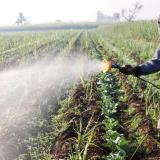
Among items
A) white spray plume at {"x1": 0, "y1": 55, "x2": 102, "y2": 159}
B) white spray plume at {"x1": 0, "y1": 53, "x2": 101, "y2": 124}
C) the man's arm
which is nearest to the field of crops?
white spray plume at {"x1": 0, "y1": 55, "x2": 102, "y2": 159}

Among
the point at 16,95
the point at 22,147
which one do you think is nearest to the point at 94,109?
the point at 22,147

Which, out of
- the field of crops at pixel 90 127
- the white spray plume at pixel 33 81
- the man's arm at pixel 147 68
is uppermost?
the man's arm at pixel 147 68

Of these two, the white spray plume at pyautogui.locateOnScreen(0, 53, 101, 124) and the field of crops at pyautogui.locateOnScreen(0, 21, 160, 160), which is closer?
the field of crops at pyautogui.locateOnScreen(0, 21, 160, 160)

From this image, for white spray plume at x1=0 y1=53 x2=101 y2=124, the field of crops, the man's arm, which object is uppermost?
the man's arm

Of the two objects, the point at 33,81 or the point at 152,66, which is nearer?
the point at 152,66

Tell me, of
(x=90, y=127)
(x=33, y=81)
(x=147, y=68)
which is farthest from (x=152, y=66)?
(x=33, y=81)

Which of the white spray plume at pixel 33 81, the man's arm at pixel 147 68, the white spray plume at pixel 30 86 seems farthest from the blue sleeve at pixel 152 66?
the white spray plume at pixel 33 81

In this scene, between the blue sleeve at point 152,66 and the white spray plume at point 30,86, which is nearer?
the blue sleeve at point 152,66

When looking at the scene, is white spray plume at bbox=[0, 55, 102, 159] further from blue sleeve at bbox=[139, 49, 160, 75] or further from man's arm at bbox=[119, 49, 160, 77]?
blue sleeve at bbox=[139, 49, 160, 75]

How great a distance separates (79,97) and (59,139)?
A: 2.33m

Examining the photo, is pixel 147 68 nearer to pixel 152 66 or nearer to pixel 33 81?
pixel 152 66

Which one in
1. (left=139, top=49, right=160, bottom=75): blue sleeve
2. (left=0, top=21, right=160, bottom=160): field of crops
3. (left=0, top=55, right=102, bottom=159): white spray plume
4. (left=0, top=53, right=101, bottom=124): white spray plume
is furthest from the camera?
(left=0, top=53, right=101, bottom=124): white spray plume

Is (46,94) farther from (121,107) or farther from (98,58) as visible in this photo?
(98,58)

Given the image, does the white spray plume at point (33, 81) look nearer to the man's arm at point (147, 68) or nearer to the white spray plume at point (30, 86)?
the white spray plume at point (30, 86)
